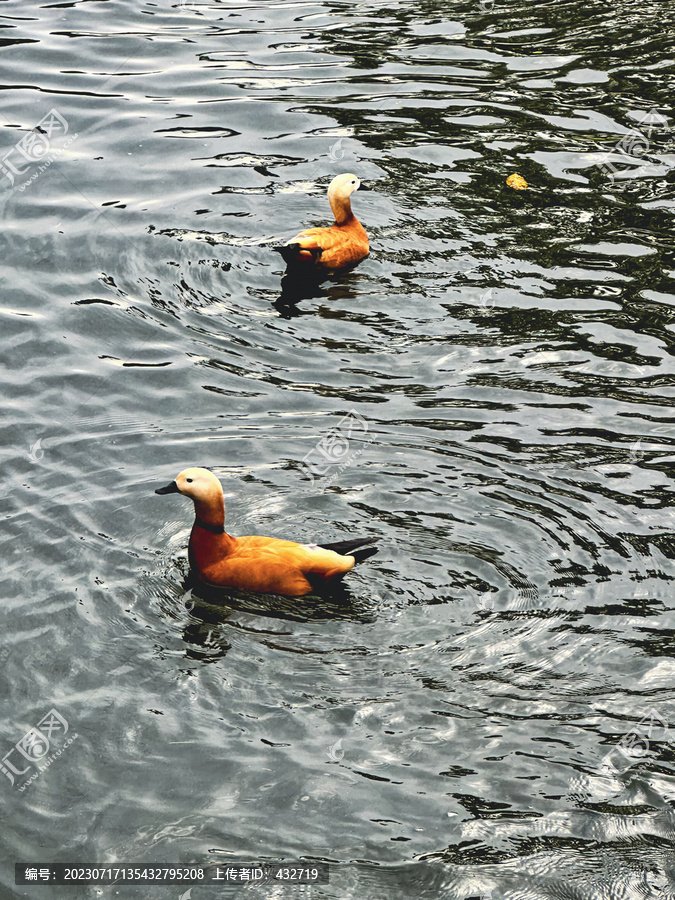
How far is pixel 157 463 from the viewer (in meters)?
9.42

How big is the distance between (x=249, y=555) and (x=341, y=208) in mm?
5407

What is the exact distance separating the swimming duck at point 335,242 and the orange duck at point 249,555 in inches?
173

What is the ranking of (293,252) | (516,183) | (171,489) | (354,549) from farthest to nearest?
(516,183) → (293,252) → (171,489) → (354,549)

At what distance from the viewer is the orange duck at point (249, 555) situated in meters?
7.98

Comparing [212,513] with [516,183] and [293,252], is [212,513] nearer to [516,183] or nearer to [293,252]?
[293,252]

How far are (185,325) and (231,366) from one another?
846 millimetres

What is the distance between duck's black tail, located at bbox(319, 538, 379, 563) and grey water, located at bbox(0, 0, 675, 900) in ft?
0.78

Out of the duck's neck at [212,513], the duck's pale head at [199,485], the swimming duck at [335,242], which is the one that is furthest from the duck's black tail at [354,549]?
the swimming duck at [335,242]

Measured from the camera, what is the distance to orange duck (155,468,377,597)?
26.2ft

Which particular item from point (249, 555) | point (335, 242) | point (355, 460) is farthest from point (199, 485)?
point (335, 242)

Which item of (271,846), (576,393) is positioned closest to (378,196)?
(576,393)

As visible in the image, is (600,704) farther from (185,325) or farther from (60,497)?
(185,325)

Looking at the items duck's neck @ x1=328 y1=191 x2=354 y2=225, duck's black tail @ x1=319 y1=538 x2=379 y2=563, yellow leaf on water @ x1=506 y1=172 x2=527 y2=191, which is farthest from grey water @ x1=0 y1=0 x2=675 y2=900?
duck's neck @ x1=328 y1=191 x2=354 y2=225

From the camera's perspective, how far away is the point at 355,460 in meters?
9.31
